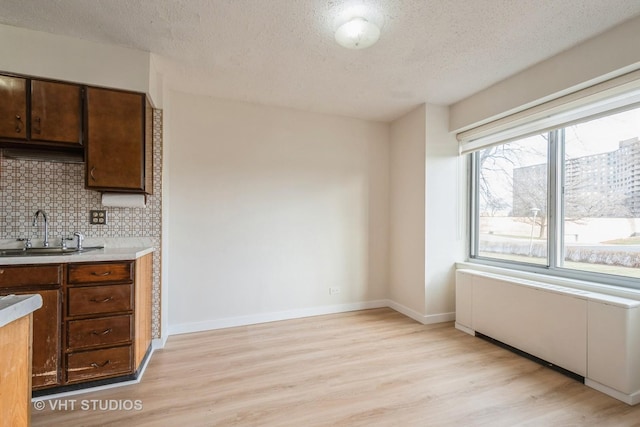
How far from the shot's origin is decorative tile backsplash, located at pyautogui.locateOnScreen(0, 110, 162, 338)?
93.4 inches

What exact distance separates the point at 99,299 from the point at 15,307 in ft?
4.79

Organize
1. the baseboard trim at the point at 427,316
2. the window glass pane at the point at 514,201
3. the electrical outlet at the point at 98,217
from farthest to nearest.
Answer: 1. the baseboard trim at the point at 427,316
2. the window glass pane at the point at 514,201
3. the electrical outlet at the point at 98,217

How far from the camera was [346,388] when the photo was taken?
2.13 m

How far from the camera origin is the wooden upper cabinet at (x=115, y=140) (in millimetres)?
2289

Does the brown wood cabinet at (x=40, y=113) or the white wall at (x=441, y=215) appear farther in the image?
the white wall at (x=441, y=215)

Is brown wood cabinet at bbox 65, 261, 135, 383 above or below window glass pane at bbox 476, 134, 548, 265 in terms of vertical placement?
below

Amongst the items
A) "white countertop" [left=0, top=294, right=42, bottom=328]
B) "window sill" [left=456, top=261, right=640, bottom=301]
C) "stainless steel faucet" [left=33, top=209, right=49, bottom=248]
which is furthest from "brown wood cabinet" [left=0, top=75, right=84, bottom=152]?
"window sill" [left=456, top=261, right=640, bottom=301]

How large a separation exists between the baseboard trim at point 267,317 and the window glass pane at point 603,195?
7.37ft

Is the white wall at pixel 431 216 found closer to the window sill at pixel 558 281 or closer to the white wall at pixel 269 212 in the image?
the window sill at pixel 558 281

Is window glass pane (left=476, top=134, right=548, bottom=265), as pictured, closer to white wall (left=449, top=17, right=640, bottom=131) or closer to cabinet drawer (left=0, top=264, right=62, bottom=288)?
white wall (left=449, top=17, right=640, bottom=131)

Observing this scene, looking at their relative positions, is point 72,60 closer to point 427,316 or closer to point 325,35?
point 325,35

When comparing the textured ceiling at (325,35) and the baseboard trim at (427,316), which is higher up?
the textured ceiling at (325,35)

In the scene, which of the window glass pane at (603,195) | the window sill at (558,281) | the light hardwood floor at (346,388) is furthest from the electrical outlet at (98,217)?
the window glass pane at (603,195)

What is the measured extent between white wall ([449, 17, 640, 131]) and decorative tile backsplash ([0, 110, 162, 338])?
10.8 ft
